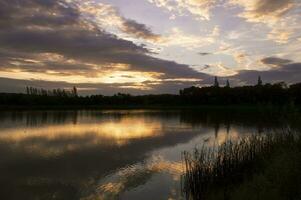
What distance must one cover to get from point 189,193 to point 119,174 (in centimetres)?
460

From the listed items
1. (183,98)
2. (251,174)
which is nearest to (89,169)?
(251,174)

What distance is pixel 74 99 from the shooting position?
12338 centimetres

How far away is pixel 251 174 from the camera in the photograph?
11211 mm

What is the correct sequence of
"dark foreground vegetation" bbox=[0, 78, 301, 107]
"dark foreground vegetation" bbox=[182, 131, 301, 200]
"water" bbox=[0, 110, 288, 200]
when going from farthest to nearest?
"dark foreground vegetation" bbox=[0, 78, 301, 107], "water" bbox=[0, 110, 288, 200], "dark foreground vegetation" bbox=[182, 131, 301, 200]

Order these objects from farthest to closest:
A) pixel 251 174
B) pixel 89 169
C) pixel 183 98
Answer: pixel 183 98 → pixel 89 169 → pixel 251 174

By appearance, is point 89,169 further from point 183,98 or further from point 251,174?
point 183,98

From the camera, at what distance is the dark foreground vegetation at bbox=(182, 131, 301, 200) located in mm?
7395

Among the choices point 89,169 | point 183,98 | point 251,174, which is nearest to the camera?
point 251,174

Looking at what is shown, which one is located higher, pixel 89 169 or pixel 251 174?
pixel 251 174

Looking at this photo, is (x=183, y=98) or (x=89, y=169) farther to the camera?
(x=183, y=98)

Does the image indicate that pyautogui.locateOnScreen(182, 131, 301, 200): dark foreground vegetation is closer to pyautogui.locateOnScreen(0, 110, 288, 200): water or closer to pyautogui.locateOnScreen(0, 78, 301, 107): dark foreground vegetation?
pyautogui.locateOnScreen(0, 110, 288, 200): water

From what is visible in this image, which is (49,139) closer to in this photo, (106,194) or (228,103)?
(106,194)

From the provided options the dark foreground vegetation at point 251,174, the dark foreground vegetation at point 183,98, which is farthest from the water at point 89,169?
the dark foreground vegetation at point 183,98

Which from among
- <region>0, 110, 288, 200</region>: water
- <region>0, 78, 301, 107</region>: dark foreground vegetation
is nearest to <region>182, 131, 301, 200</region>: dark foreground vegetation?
<region>0, 110, 288, 200</region>: water
